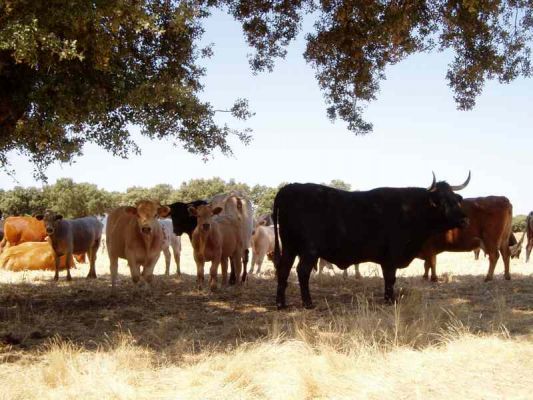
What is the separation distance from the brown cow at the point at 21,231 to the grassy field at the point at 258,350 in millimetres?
12023

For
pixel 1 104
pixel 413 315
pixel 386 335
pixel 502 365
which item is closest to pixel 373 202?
pixel 413 315

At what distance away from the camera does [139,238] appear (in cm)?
1229

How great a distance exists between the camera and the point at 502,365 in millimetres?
5973

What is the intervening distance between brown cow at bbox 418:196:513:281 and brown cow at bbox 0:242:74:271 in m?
10.6

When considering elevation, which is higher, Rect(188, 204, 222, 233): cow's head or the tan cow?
Rect(188, 204, 222, 233): cow's head

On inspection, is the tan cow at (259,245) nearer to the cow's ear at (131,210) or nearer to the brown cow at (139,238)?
the brown cow at (139,238)

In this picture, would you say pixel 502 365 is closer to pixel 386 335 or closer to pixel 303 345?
pixel 386 335

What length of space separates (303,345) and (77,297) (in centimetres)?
654

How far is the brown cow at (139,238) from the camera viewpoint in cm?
1200

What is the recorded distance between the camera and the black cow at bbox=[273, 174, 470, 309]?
10508 millimetres

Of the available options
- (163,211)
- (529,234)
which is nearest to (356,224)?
(163,211)

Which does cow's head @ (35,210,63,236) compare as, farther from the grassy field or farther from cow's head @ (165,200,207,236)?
the grassy field

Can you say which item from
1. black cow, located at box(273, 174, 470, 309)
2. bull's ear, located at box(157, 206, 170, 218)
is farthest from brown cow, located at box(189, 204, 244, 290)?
black cow, located at box(273, 174, 470, 309)

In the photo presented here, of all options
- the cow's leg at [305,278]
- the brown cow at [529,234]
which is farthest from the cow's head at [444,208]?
the brown cow at [529,234]
